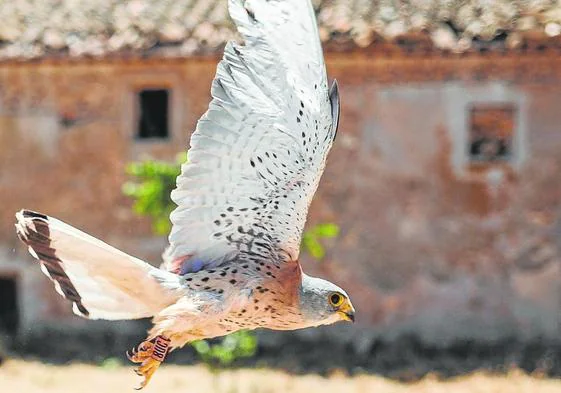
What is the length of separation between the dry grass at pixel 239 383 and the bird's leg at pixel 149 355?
4132 millimetres

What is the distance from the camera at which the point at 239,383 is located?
25.6 ft

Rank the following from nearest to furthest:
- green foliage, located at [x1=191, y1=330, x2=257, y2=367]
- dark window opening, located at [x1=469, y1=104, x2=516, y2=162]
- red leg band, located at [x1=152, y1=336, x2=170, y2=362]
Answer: red leg band, located at [x1=152, y1=336, x2=170, y2=362] → green foliage, located at [x1=191, y1=330, x2=257, y2=367] → dark window opening, located at [x1=469, y1=104, x2=516, y2=162]

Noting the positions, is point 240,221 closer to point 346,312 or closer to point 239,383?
point 346,312

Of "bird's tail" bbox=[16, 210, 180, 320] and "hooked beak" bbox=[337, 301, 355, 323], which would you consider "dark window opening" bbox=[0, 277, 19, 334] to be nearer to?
"bird's tail" bbox=[16, 210, 180, 320]

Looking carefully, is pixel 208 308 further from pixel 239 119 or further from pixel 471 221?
pixel 471 221

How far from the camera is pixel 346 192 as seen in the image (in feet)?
29.0

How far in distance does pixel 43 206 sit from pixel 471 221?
12.6 ft

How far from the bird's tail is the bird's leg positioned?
6.7 inches

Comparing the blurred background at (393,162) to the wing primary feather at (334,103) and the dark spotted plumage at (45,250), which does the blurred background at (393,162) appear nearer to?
the dark spotted plumage at (45,250)

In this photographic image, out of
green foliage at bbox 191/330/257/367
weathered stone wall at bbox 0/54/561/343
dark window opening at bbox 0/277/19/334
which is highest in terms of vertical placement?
weathered stone wall at bbox 0/54/561/343

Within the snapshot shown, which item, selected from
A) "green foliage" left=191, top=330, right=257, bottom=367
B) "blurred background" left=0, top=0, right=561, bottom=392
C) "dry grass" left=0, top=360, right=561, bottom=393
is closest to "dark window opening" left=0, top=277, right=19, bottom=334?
"blurred background" left=0, top=0, right=561, bottom=392

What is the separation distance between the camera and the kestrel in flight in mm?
3256

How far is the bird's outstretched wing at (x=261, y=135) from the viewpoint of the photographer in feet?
10.6

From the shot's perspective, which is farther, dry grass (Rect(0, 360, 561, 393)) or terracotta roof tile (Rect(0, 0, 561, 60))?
terracotta roof tile (Rect(0, 0, 561, 60))
